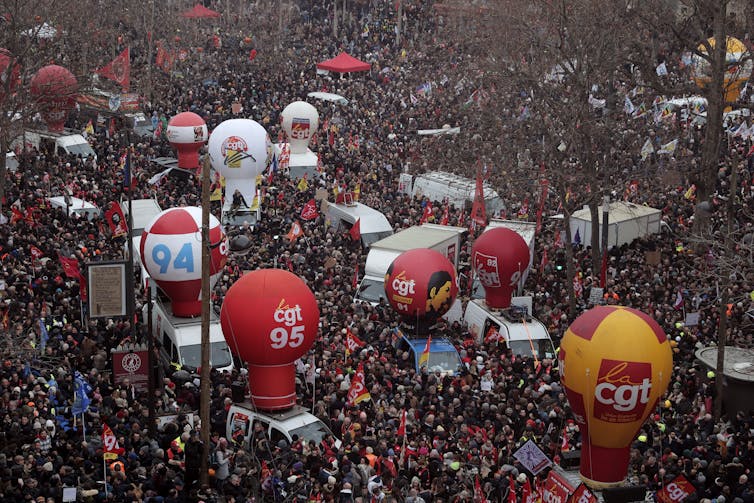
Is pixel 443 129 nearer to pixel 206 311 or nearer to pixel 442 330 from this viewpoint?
pixel 442 330

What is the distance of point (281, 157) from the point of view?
4238cm

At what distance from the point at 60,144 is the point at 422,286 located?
814 inches

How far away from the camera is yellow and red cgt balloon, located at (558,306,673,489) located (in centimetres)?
1984

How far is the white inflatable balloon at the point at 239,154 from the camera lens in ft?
126

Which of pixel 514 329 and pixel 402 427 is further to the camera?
pixel 514 329

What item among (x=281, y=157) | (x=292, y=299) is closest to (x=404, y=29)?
(x=281, y=157)

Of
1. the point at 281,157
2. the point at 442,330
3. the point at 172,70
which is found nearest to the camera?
the point at 442,330

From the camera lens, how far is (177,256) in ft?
88.3

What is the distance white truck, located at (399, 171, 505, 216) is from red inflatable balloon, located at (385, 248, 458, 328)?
33.6 ft

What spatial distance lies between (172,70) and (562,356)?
38030 millimetres

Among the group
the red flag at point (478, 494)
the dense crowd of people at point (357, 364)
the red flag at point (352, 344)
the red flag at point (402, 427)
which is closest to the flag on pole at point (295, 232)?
the dense crowd of people at point (357, 364)

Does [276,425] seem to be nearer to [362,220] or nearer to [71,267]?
[71,267]

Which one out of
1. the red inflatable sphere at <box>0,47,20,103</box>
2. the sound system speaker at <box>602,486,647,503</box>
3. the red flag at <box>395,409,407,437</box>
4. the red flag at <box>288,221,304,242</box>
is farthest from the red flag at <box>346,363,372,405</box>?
the red inflatable sphere at <box>0,47,20,103</box>

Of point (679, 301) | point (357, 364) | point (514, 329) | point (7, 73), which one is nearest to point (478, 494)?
point (357, 364)
